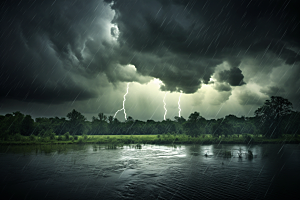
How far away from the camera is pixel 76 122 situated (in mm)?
109812

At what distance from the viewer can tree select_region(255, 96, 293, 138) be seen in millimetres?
74750

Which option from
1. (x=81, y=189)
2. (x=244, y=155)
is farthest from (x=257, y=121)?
(x=81, y=189)

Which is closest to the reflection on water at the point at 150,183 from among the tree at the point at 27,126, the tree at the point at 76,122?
the tree at the point at 27,126

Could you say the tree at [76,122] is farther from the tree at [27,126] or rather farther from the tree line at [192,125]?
the tree at [27,126]

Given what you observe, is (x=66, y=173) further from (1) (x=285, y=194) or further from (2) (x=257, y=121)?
(2) (x=257, y=121)

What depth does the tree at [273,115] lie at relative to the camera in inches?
2943

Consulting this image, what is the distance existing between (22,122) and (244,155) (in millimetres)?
104946

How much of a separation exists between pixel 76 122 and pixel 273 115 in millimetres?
104598

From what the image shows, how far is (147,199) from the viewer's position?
53.1 feet

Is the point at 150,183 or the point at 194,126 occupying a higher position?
the point at 194,126

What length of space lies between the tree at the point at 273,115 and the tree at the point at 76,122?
96192 mm

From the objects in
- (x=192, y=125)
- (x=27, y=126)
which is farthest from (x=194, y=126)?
(x=27, y=126)

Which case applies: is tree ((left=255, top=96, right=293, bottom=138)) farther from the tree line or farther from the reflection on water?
the reflection on water

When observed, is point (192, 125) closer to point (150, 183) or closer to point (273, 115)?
point (273, 115)
